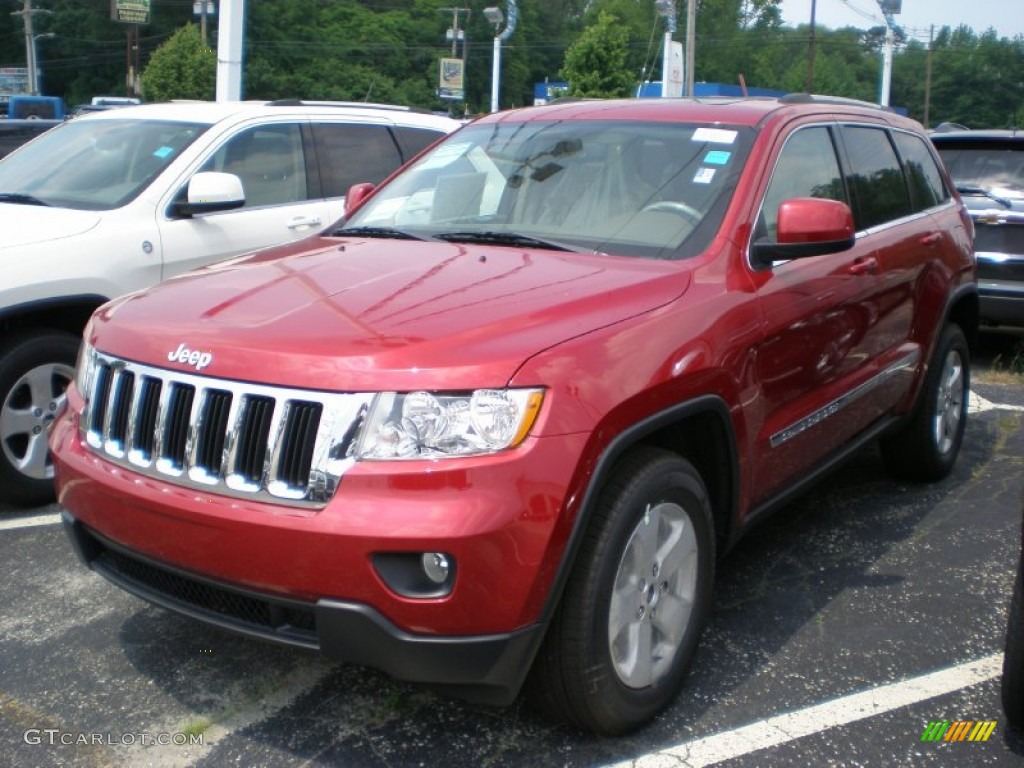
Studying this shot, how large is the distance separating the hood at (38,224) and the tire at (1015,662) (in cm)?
404

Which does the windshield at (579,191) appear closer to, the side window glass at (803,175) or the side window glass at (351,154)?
the side window glass at (803,175)

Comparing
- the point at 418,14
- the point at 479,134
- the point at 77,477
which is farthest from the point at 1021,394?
the point at 418,14

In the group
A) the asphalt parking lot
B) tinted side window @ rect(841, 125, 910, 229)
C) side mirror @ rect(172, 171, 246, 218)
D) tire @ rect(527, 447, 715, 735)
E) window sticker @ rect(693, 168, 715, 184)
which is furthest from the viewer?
side mirror @ rect(172, 171, 246, 218)

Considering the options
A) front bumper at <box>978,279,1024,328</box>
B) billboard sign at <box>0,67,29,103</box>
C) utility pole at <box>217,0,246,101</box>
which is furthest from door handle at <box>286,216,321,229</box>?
billboard sign at <box>0,67,29,103</box>

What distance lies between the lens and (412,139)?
22.9 ft

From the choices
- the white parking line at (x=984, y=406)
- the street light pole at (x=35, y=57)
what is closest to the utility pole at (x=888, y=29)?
the white parking line at (x=984, y=406)

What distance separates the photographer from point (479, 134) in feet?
15.0

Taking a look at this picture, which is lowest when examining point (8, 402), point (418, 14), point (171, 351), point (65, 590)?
point (65, 590)

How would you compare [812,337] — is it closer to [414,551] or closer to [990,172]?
[414,551]

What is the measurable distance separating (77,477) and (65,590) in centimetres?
121

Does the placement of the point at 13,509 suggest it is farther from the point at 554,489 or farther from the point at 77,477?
the point at 554,489

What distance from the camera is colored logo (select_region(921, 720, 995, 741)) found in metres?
3.13

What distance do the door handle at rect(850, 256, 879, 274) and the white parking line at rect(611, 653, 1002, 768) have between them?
1.49 m

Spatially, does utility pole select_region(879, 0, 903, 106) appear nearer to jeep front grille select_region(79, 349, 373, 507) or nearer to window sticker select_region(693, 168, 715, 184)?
window sticker select_region(693, 168, 715, 184)
